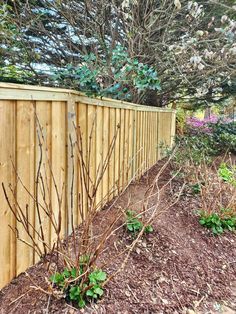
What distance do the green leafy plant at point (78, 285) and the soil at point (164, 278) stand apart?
55 mm

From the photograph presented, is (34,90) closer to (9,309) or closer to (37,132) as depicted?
(37,132)

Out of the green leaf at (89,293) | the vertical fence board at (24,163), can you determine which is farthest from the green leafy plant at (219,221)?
the vertical fence board at (24,163)

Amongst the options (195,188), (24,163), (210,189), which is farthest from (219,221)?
(24,163)

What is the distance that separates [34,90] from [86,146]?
34.2 inches

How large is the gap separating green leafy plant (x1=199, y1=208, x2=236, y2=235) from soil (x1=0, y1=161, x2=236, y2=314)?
80 mm

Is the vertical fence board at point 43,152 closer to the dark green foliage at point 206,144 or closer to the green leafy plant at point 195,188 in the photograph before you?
the green leafy plant at point 195,188

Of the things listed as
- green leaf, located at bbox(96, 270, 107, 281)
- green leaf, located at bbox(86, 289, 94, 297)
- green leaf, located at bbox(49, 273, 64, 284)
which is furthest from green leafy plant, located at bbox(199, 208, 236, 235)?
green leaf, located at bbox(49, 273, 64, 284)

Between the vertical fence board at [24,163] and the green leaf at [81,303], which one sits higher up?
the vertical fence board at [24,163]

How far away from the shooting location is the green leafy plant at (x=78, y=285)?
1.86 m

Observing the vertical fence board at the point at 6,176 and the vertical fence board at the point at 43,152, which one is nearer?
the vertical fence board at the point at 6,176

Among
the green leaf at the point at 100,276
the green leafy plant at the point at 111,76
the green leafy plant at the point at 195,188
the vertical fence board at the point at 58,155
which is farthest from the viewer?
the green leafy plant at the point at 195,188

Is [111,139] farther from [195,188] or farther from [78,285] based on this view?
[78,285]

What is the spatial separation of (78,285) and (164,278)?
860 millimetres

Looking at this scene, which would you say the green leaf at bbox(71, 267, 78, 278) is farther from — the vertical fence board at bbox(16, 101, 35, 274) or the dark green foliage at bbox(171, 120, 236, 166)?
the dark green foliage at bbox(171, 120, 236, 166)
